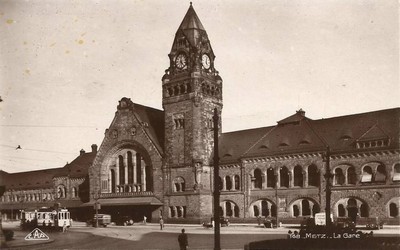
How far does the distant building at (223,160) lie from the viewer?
4834 centimetres

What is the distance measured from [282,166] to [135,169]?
20593mm

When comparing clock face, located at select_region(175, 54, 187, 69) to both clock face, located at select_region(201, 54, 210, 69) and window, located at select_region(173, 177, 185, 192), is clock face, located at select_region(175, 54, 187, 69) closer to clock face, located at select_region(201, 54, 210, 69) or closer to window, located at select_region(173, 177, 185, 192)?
clock face, located at select_region(201, 54, 210, 69)

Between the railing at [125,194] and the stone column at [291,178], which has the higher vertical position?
the stone column at [291,178]

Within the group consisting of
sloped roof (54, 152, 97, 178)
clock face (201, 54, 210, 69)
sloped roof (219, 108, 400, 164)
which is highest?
clock face (201, 54, 210, 69)

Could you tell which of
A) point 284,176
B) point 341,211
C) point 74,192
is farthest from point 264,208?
point 74,192

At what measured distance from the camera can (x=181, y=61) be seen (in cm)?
6153

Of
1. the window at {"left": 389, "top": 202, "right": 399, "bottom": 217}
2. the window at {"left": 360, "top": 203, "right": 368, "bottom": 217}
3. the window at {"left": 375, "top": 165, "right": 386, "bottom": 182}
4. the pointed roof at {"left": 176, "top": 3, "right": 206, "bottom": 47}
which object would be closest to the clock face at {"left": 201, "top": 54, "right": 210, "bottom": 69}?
the pointed roof at {"left": 176, "top": 3, "right": 206, "bottom": 47}

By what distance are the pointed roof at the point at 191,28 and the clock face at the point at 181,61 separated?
2307mm

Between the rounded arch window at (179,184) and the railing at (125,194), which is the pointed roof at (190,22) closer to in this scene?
the rounded arch window at (179,184)

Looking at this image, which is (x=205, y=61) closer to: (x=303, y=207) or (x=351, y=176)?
(x=303, y=207)

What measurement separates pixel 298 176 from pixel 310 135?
16.0 feet

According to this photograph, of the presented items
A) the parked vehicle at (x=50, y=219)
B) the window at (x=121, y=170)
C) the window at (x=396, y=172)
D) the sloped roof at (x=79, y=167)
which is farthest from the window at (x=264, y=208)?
the sloped roof at (x=79, y=167)

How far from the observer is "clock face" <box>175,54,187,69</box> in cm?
6116

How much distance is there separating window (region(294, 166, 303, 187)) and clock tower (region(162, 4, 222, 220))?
11.3 m
